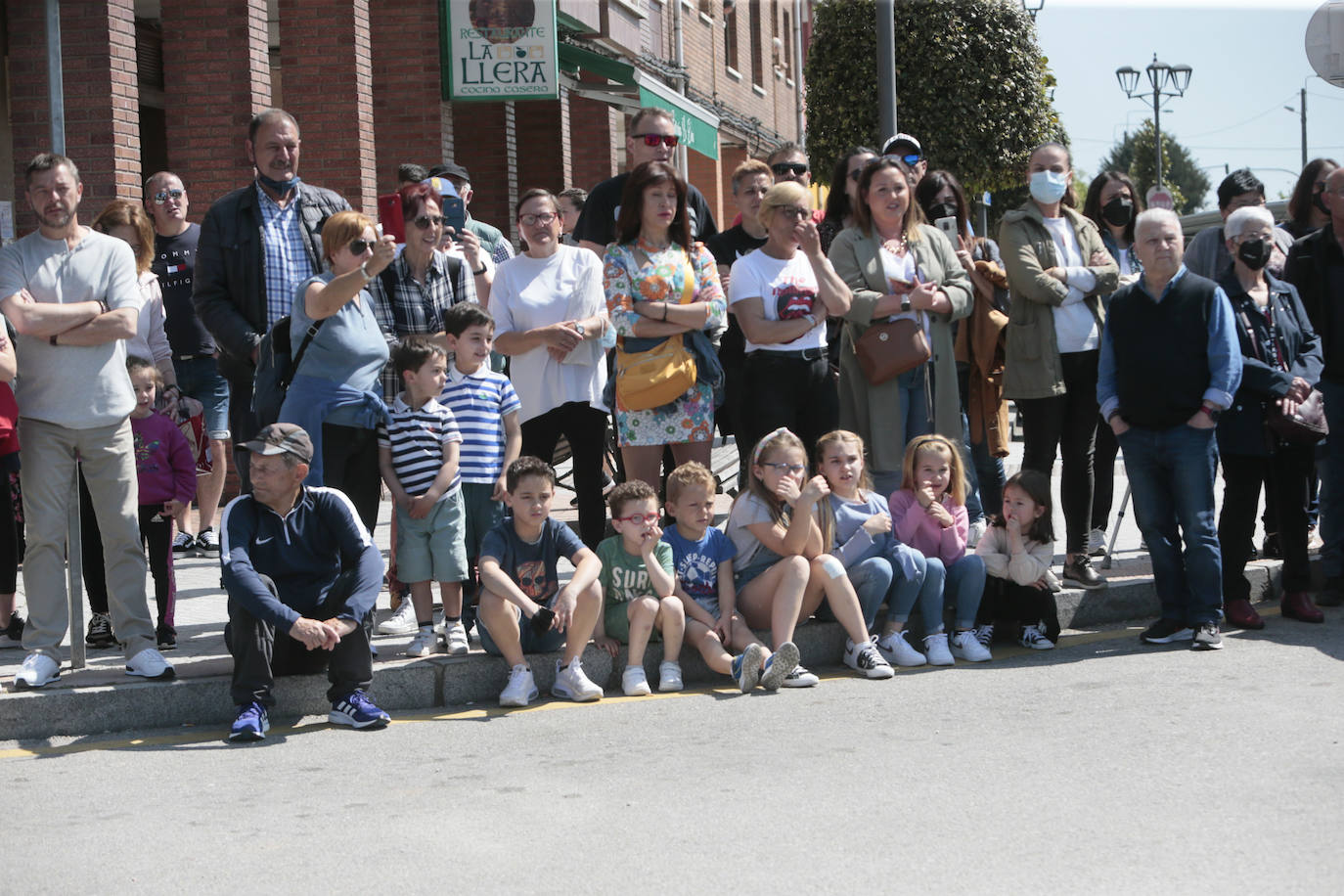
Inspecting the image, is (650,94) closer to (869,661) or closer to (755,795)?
(869,661)

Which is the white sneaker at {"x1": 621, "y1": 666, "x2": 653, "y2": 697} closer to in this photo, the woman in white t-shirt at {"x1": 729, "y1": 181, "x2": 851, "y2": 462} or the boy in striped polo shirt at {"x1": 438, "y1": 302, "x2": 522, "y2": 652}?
the boy in striped polo shirt at {"x1": 438, "y1": 302, "x2": 522, "y2": 652}

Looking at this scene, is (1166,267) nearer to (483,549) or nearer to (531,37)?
(483,549)

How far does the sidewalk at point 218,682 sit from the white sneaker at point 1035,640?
1.53 feet

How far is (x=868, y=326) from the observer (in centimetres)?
808

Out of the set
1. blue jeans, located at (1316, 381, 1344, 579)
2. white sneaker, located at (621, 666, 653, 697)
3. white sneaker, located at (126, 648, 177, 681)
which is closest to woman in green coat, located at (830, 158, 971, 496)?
blue jeans, located at (1316, 381, 1344, 579)

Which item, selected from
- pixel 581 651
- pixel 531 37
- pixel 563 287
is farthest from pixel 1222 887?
pixel 531 37

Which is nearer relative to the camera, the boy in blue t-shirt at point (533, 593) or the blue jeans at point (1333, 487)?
the boy in blue t-shirt at point (533, 593)

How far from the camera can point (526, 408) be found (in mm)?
7758

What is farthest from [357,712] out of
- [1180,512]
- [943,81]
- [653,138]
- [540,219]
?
[943,81]

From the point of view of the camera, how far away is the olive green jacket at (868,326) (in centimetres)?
812

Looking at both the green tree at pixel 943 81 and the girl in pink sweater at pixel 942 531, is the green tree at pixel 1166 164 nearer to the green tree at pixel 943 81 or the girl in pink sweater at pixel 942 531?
the green tree at pixel 943 81

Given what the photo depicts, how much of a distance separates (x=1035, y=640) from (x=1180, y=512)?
34.4 inches

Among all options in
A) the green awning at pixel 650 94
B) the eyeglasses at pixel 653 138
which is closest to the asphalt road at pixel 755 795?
the eyeglasses at pixel 653 138

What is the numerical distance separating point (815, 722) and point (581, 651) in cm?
114
